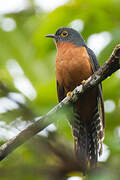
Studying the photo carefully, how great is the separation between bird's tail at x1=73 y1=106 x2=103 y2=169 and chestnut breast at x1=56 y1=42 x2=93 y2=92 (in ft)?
1.88

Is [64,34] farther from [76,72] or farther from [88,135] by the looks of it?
[88,135]

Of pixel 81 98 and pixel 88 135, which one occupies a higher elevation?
pixel 81 98

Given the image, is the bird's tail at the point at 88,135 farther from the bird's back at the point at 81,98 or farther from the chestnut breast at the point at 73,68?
the chestnut breast at the point at 73,68

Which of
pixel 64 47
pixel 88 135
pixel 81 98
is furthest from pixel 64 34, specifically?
pixel 88 135

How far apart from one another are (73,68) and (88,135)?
1.06 m

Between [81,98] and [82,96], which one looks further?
[81,98]

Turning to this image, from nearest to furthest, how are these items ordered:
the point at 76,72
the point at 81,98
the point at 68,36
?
1. the point at 76,72
2. the point at 81,98
3. the point at 68,36

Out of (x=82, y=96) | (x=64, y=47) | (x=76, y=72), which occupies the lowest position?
(x=82, y=96)

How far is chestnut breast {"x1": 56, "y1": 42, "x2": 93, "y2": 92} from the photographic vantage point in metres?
4.26

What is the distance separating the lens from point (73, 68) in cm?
428

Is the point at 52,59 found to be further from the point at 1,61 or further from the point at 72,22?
the point at 72,22

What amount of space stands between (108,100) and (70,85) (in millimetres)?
701

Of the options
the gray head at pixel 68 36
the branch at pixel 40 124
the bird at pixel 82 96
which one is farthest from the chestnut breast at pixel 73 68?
the branch at pixel 40 124

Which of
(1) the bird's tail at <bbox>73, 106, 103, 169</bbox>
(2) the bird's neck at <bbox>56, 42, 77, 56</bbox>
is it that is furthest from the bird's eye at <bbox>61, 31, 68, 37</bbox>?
(1) the bird's tail at <bbox>73, 106, 103, 169</bbox>
